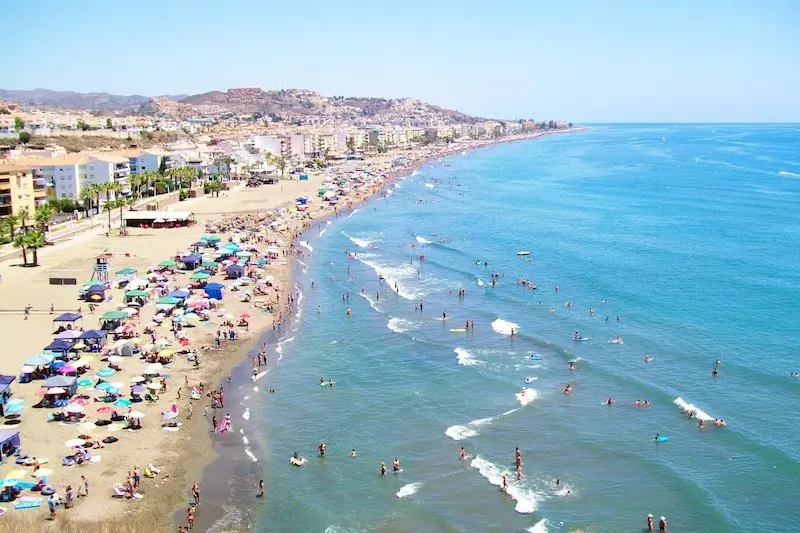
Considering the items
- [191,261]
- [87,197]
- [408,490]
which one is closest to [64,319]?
[191,261]

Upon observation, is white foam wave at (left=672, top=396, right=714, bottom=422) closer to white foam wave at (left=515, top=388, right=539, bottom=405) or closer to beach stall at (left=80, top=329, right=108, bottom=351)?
white foam wave at (left=515, top=388, right=539, bottom=405)

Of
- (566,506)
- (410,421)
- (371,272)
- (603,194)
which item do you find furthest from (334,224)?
(566,506)

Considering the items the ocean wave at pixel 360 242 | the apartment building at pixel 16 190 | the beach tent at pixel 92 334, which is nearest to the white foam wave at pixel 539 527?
the beach tent at pixel 92 334

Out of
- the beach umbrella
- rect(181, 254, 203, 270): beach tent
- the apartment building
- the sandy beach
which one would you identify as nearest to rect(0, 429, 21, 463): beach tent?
the sandy beach

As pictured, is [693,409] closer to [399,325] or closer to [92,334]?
[399,325]

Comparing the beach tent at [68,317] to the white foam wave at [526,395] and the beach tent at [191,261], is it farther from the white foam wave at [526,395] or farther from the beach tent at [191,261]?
the white foam wave at [526,395]

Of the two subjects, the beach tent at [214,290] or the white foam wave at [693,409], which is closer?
the white foam wave at [693,409]
